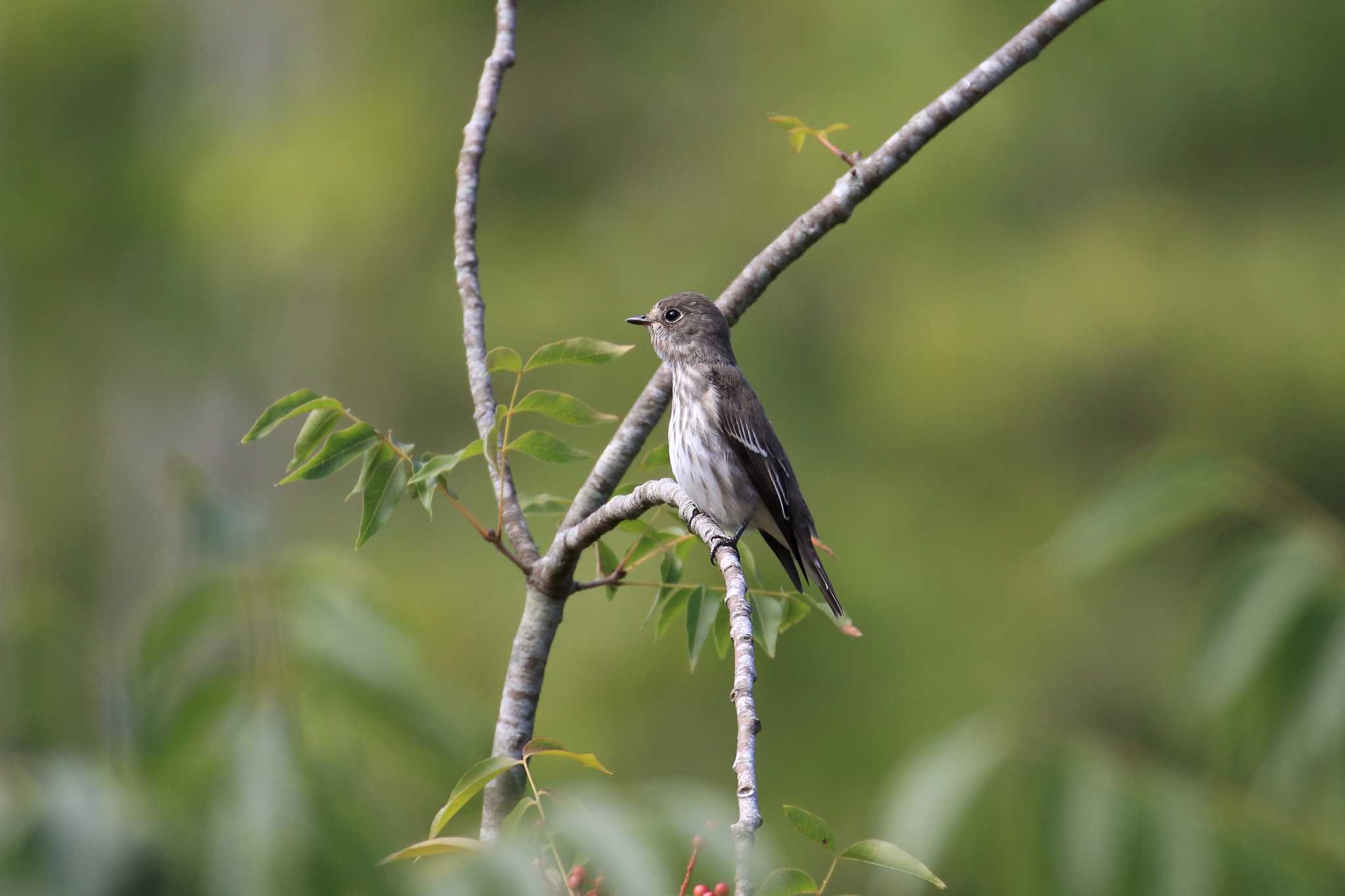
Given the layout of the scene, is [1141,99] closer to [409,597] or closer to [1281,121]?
[1281,121]

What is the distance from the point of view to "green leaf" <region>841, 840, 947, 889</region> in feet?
5.34

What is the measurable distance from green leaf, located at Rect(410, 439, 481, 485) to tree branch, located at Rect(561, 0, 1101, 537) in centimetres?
37

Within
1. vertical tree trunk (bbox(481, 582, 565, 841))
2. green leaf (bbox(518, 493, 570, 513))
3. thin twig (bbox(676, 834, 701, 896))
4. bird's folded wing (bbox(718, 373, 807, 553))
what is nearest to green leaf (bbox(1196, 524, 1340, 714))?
bird's folded wing (bbox(718, 373, 807, 553))

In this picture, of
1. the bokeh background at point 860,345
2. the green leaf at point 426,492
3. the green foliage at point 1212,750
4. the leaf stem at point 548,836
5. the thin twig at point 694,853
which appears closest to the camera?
the leaf stem at point 548,836

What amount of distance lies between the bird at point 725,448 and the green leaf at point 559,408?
4.77ft

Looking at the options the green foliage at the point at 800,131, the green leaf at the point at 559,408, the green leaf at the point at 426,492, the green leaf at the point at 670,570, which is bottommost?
the green leaf at the point at 670,570

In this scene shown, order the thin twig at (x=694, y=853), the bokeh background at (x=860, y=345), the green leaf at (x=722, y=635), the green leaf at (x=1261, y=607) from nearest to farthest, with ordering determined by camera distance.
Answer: the thin twig at (x=694, y=853)
the green leaf at (x=722, y=635)
the green leaf at (x=1261, y=607)
the bokeh background at (x=860, y=345)

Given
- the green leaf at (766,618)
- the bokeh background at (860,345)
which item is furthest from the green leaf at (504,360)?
the bokeh background at (860,345)

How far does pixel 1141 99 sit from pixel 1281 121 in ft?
3.44

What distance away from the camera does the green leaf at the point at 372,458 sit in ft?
7.48

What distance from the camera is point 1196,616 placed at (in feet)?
28.8

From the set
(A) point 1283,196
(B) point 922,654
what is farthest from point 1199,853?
(A) point 1283,196

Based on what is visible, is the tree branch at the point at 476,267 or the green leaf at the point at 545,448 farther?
the tree branch at the point at 476,267

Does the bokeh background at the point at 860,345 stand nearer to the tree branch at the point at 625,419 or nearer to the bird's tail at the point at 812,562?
the bird's tail at the point at 812,562
